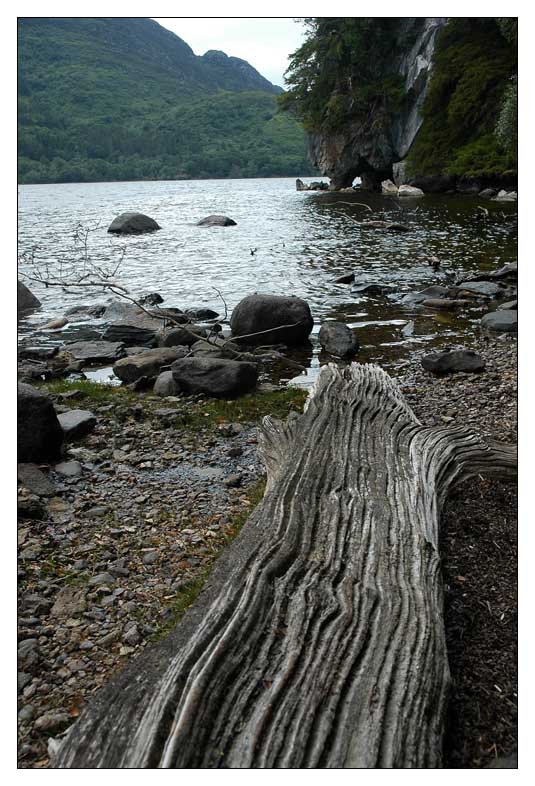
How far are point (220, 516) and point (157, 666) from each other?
3048 mm

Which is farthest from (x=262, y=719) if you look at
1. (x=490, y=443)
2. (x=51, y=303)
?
(x=51, y=303)

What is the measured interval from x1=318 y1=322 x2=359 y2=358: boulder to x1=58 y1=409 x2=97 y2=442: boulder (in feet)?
19.0

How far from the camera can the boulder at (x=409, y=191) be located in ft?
198

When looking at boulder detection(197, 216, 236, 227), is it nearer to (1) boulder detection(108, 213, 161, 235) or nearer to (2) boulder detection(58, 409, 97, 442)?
(1) boulder detection(108, 213, 161, 235)

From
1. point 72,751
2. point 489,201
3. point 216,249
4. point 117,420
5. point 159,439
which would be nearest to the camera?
point 72,751

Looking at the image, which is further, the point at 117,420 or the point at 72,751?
the point at 117,420

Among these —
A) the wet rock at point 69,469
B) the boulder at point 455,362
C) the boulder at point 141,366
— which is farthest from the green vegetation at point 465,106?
the wet rock at point 69,469

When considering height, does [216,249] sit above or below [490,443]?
above

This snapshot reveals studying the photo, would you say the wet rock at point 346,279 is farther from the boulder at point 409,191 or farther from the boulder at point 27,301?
the boulder at point 409,191

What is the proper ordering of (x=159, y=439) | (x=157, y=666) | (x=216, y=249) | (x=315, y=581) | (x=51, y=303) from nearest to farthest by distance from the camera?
(x=157, y=666), (x=315, y=581), (x=159, y=439), (x=51, y=303), (x=216, y=249)

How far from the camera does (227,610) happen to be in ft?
12.3

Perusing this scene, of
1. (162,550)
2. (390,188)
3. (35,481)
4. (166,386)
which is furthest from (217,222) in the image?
(162,550)

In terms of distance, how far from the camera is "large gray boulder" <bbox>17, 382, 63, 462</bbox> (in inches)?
298

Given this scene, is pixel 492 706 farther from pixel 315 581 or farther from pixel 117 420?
pixel 117 420
